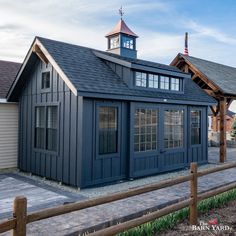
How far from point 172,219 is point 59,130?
4.43m

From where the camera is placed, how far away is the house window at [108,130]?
8.64 meters

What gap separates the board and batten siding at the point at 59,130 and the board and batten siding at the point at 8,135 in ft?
1.12

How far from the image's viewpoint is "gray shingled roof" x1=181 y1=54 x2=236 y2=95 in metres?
13.2

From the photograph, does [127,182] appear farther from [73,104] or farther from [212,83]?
[212,83]

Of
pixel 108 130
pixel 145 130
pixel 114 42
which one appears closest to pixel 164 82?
pixel 145 130

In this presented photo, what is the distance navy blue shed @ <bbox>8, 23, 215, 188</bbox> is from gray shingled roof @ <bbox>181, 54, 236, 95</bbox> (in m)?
2.27

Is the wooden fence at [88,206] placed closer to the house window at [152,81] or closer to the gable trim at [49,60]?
the gable trim at [49,60]

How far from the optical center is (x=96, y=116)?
8.41 metres

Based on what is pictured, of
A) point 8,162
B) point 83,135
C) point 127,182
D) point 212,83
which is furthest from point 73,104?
point 212,83

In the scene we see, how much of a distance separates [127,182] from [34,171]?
3168mm

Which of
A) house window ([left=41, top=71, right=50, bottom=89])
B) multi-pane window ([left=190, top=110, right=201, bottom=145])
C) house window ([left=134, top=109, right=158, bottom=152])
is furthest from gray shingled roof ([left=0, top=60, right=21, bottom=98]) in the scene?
multi-pane window ([left=190, top=110, right=201, bottom=145])

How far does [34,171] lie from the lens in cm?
1002

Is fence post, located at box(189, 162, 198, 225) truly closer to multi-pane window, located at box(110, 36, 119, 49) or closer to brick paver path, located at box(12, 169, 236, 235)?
brick paver path, located at box(12, 169, 236, 235)

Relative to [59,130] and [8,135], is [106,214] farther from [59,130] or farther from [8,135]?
[8,135]
